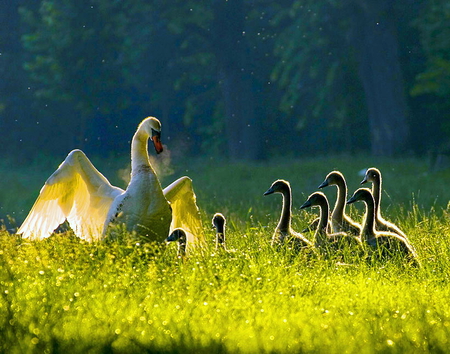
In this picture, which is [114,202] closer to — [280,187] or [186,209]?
[186,209]

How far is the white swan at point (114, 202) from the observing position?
343 inches

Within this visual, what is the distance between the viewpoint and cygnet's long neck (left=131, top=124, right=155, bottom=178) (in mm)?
8891

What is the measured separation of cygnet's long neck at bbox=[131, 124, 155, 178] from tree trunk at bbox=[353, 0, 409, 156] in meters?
19.2

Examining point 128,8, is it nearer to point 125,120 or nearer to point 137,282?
point 125,120

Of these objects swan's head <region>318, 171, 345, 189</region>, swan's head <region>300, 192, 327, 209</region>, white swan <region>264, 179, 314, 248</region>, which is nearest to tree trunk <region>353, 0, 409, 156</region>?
swan's head <region>318, 171, 345, 189</region>

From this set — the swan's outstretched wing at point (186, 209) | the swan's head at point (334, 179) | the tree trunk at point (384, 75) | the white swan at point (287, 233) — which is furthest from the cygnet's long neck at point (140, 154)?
the tree trunk at point (384, 75)

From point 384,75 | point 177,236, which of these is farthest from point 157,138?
point 384,75

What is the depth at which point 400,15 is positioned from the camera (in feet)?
95.6

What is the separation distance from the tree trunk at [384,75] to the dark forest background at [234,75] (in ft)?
0.10

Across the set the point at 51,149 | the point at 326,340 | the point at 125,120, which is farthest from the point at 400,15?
the point at 326,340

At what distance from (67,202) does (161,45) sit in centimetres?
2983

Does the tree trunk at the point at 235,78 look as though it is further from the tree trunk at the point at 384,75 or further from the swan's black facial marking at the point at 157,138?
the swan's black facial marking at the point at 157,138

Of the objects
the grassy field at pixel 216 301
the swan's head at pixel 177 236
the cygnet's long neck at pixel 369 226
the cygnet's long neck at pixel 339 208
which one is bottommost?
the grassy field at pixel 216 301

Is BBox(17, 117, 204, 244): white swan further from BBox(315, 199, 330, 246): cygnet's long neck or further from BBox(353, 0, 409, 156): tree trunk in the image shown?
BBox(353, 0, 409, 156): tree trunk
